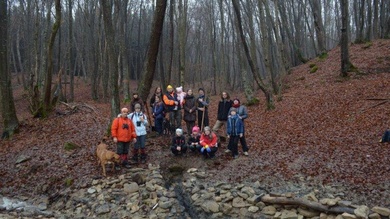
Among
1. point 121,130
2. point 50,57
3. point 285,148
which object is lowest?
point 285,148

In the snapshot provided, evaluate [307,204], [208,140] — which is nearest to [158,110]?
[208,140]

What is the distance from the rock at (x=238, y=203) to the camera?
7496 mm

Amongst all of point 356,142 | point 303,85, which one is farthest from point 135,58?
point 356,142

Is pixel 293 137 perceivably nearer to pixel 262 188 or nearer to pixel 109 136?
pixel 262 188

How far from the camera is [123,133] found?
9.05 m

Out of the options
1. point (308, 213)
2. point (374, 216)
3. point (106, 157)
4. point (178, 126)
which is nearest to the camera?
point (374, 216)

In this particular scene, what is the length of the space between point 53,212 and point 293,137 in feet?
24.9

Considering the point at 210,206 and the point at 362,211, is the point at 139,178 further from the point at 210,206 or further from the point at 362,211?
the point at 362,211

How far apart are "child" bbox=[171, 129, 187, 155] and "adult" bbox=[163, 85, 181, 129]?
129 cm

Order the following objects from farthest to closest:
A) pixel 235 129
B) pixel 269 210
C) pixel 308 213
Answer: pixel 235 129 → pixel 269 210 → pixel 308 213

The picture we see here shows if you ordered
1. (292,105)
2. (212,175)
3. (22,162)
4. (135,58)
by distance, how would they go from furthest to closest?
1. (135,58)
2. (292,105)
3. (22,162)
4. (212,175)

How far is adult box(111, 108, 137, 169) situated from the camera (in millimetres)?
9016

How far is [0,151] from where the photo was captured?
11.5 metres

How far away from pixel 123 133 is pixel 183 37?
973 centimetres
